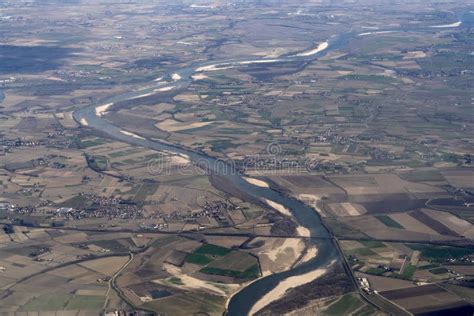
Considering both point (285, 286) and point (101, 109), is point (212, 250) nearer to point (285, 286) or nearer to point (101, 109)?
point (285, 286)

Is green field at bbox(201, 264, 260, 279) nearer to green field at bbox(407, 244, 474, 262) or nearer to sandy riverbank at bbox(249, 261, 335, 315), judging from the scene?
sandy riverbank at bbox(249, 261, 335, 315)

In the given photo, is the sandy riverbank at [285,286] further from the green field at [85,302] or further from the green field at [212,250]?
the green field at [85,302]

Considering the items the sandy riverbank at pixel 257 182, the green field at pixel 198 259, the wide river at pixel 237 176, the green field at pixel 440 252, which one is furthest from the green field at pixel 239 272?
the sandy riverbank at pixel 257 182

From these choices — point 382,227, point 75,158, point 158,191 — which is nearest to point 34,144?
point 75,158

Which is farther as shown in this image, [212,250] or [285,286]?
[212,250]

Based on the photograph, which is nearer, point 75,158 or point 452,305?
point 452,305

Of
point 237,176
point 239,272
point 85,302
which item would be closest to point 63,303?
point 85,302

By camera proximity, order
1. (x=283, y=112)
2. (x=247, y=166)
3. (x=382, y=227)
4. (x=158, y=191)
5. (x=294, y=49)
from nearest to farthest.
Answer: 1. (x=382, y=227)
2. (x=158, y=191)
3. (x=247, y=166)
4. (x=283, y=112)
5. (x=294, y=49)

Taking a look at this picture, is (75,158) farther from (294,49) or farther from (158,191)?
(294,49)
